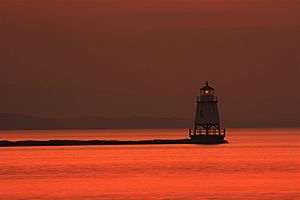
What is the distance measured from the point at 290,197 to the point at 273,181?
12292 mm

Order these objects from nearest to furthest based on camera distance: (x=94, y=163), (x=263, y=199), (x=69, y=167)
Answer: (x=263, y=199)
(x=69, y=167)
(x=94, y=163)

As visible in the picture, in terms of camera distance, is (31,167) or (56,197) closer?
(56,197)

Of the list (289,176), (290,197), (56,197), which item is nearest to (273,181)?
(289,176)

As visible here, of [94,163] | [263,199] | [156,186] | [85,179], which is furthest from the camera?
[94,163]

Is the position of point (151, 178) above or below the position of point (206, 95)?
below

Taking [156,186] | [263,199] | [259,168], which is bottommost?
[263,199]

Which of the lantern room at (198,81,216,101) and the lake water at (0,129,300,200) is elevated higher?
the lantern room at (198,81,216,101)

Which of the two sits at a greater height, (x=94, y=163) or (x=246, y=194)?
(x=94, y=163)

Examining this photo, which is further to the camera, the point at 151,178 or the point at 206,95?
the point at 206,95

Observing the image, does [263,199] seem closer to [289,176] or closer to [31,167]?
[289,176]

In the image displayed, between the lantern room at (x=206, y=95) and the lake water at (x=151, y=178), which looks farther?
the lantern room at (x=206, y=95)

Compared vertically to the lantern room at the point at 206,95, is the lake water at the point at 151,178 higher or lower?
lower

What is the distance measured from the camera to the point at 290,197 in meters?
60.6

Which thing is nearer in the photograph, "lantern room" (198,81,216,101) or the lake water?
the lake water
